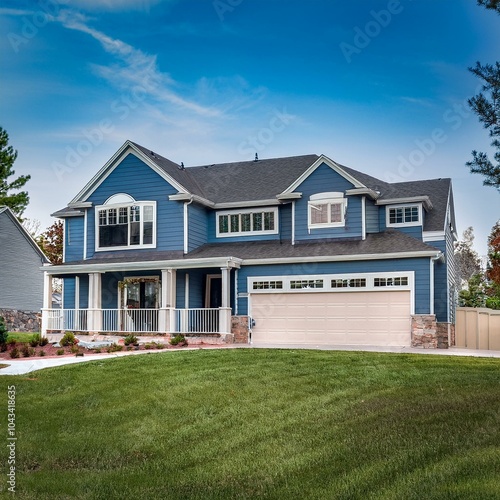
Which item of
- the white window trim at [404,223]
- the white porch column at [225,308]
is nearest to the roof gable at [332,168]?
the white window trim at [404,223]

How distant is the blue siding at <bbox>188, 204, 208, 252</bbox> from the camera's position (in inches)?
1017

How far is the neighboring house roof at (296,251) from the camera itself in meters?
22.2

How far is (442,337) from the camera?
2327 centimetres

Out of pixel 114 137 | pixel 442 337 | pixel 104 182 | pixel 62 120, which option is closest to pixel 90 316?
pixel 104 182

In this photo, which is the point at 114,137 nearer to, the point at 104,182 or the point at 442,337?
the point at 104,182

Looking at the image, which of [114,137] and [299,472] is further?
[114,137]

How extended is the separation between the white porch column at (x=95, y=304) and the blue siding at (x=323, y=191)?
313 inches

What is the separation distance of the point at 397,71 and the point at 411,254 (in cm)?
595

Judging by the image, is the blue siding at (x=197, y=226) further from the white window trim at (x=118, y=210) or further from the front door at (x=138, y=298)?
the front door at (x=138, y=298)

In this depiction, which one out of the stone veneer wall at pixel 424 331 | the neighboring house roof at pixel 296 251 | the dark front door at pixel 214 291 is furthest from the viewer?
the dark front door at pixel 214 291

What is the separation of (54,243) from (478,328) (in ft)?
104

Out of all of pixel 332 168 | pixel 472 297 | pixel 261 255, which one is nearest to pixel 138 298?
pixel 261 255

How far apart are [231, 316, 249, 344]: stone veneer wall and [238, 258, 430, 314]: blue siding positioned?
374mm

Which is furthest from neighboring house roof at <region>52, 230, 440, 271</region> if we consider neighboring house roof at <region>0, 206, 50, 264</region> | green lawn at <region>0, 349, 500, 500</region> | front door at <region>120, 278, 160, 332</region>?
neighboring house roof at <region>0, 206, 50, 264</region>
